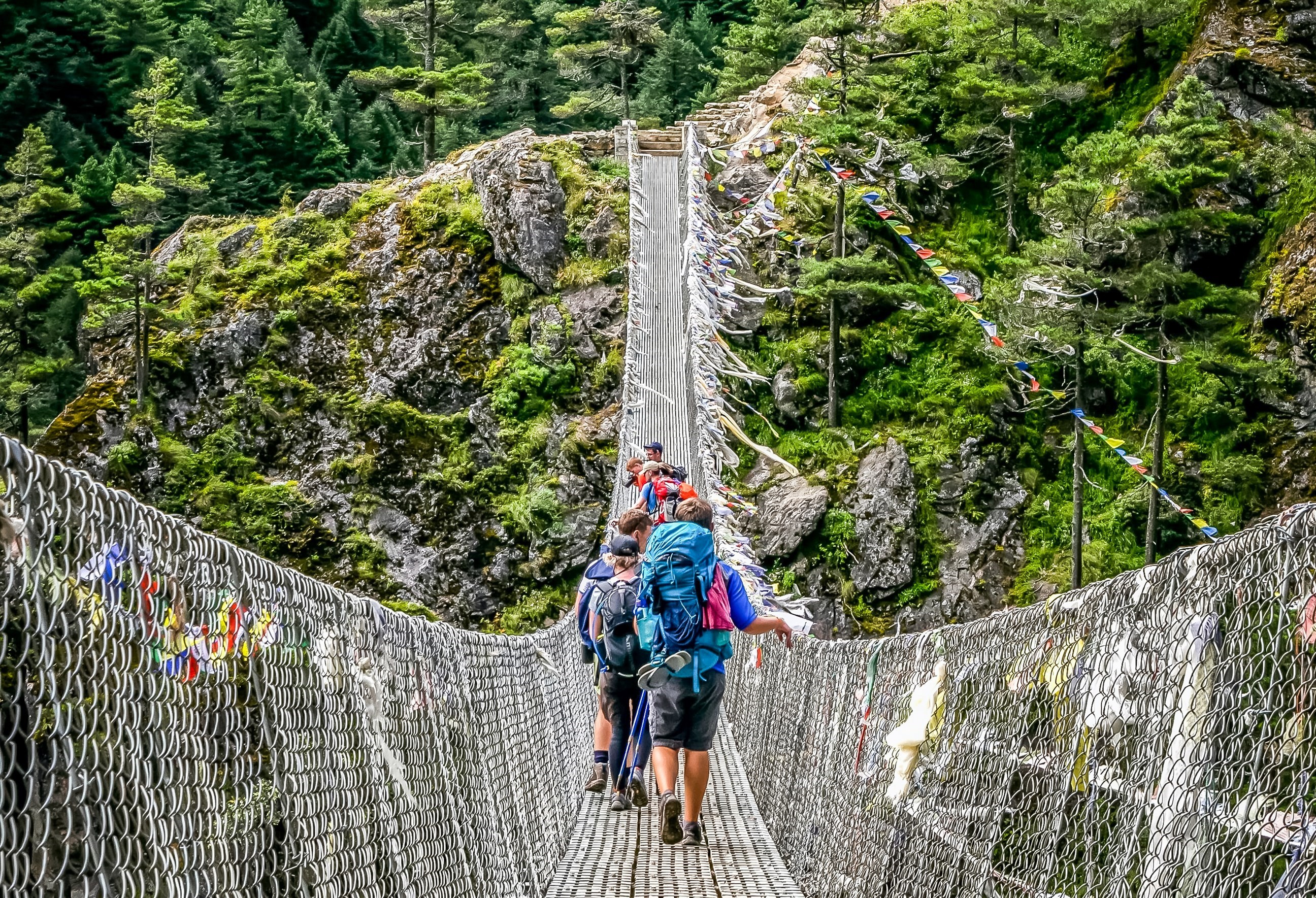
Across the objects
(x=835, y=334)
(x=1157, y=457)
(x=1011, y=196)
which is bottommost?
(x=835, y=334)

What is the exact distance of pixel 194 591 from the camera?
4.67ft

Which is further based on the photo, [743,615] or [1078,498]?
[1078,498]

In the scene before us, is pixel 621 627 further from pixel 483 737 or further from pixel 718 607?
pixel 483 737

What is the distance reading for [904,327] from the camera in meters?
16.4

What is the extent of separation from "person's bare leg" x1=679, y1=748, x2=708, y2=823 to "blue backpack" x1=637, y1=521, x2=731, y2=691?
25cm

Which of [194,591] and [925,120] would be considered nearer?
[194,591]

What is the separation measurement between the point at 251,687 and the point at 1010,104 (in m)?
16.1

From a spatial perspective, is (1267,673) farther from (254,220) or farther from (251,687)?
(254,220)

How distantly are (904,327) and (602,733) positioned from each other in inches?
503

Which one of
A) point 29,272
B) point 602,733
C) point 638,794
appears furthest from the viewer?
point 29,272

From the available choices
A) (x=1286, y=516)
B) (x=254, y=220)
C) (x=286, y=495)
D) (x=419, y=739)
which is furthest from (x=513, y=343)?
(x=1286, y=516)

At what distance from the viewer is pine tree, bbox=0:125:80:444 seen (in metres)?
21.0

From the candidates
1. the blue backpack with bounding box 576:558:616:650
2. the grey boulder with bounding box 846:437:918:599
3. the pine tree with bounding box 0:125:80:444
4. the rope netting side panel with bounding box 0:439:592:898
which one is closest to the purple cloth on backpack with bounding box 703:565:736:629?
the blue backpack with bounding box 576:558:616:650

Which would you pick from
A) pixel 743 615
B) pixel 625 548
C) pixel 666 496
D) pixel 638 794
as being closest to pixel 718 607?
pixel 743 615
